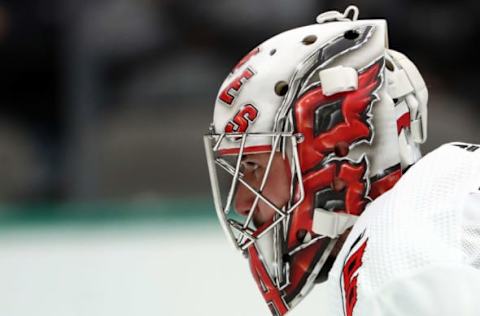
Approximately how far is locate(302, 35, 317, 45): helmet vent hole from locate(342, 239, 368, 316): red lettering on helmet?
1.80 ft

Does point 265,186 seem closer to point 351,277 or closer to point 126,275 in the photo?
point 351,277

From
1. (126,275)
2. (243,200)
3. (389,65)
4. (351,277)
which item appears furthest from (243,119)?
(126,275)

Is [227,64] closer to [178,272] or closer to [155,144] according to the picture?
[155,144]

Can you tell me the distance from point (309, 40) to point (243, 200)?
36 cm

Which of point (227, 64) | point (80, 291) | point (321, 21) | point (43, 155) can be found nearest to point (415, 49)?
point (227, 64)

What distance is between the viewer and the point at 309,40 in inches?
67.5

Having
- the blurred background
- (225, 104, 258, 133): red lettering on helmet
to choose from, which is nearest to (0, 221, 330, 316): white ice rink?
the blurred background

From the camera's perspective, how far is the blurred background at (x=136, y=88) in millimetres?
4895

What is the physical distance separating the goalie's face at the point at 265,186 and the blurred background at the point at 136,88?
282cm

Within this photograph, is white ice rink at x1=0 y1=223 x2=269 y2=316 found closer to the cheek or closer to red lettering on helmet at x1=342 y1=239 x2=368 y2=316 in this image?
the cheek

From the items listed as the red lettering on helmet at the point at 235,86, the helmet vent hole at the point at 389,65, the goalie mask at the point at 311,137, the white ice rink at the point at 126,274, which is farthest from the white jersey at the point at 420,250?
the white ice rink at the point at 126,274

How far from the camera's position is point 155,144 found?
5.12m

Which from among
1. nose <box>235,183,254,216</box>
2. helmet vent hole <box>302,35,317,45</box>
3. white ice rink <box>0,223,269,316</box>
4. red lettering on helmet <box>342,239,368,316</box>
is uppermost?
helmet vent hole <box>302,35,317,45</box>

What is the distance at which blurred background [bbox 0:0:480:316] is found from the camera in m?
4.89
